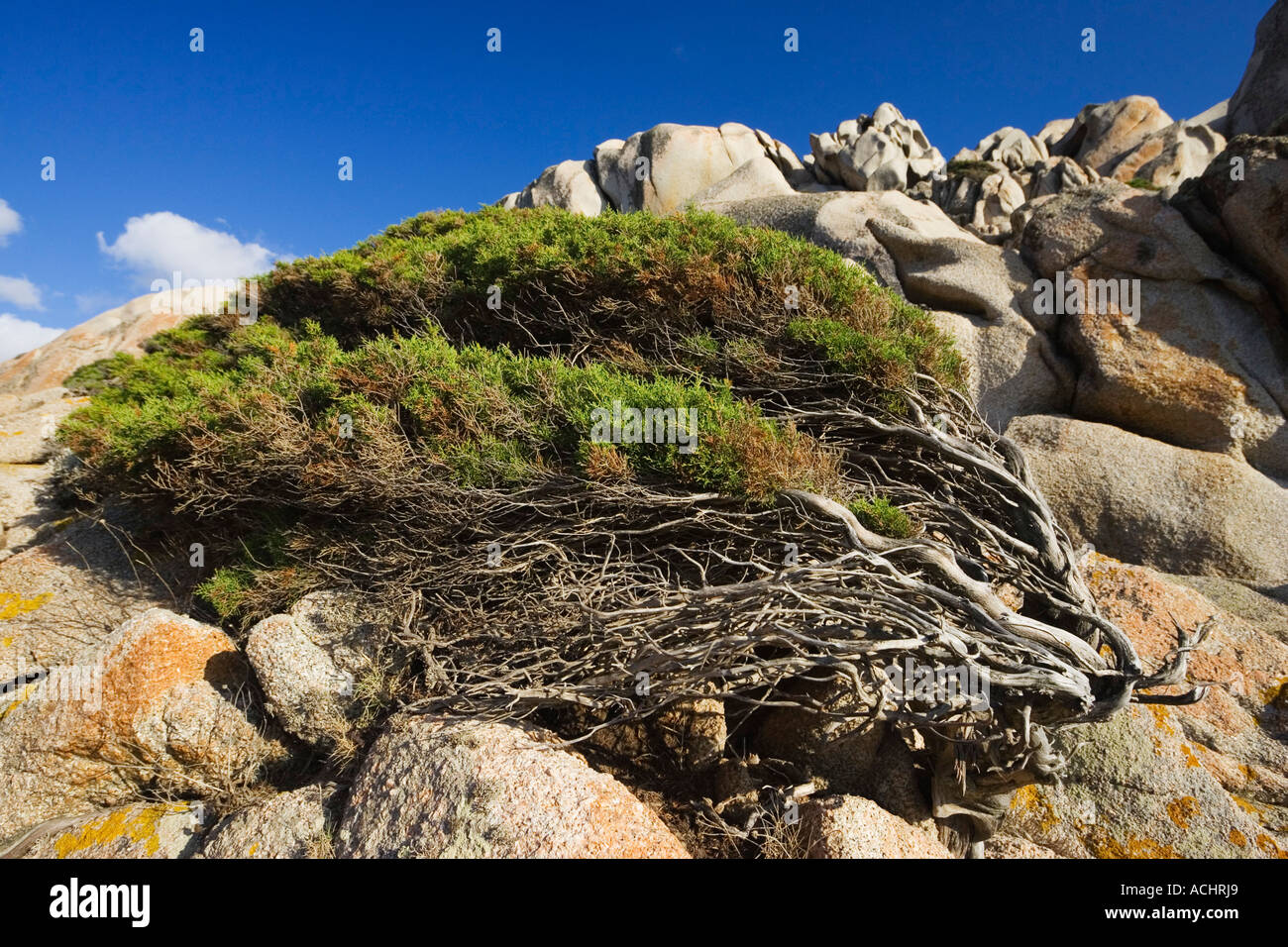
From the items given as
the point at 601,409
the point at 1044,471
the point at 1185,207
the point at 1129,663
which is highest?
the point at 1185,207

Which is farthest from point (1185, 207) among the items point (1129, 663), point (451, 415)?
point (451, 415)

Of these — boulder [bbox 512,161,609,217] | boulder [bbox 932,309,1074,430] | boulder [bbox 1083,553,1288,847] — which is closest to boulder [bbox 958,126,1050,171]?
boulder [bbox 512,161,609,217]

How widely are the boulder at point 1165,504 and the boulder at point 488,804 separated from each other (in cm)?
818

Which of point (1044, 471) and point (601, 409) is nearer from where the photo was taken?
point (601, 409)

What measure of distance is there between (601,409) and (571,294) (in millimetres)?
3546

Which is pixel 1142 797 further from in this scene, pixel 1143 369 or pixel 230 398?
pixel 230 398

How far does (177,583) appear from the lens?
862cm

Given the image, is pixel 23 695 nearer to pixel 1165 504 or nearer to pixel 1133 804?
pixel 1133 804

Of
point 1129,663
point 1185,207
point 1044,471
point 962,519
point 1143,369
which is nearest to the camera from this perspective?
point 1129,663

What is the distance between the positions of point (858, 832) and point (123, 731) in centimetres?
731

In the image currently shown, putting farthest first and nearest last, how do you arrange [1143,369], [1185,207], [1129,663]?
1. [1185,207]
2. [1143,369]
3. [1129,663]

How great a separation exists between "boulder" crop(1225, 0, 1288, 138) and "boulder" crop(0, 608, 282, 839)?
38765 mm

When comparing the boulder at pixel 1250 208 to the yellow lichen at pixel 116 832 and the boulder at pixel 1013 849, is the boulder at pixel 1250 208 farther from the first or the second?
the yellow lichen at pixel 116 832

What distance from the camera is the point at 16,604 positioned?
820 centimetres
